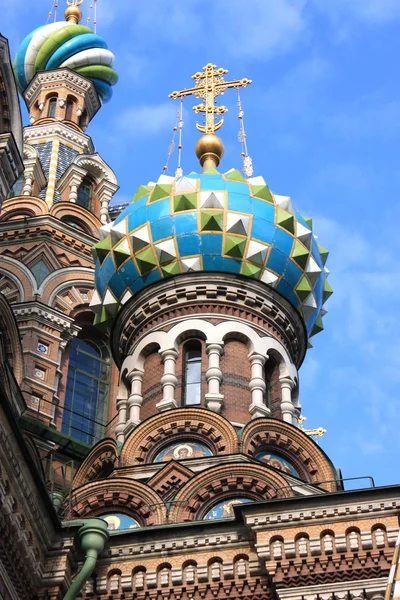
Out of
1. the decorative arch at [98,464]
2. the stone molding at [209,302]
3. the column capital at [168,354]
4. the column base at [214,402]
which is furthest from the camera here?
the stone molding at [209,302]

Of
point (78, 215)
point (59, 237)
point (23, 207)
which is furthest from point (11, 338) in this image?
point (78, 215)

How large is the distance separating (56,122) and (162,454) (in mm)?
9496

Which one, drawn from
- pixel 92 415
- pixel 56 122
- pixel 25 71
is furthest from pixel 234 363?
pixel 25 71

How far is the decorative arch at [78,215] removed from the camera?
20.4 m

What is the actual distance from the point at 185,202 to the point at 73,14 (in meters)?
10.5

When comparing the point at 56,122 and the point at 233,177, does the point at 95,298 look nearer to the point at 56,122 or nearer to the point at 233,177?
the point at 233,177

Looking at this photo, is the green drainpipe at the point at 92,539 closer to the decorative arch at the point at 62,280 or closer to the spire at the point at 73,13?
the decorative arch at the point at 62,280

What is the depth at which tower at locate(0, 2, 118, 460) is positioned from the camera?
1766 centimetres

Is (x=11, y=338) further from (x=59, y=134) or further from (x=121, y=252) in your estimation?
(x=59, y=134)

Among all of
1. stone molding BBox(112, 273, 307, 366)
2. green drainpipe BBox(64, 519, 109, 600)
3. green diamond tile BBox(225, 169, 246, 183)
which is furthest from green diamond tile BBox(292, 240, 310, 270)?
green drainpipe BBox(64, 519, 109, 600)

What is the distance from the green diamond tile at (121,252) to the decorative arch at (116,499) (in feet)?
11.3

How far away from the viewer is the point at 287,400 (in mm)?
15453

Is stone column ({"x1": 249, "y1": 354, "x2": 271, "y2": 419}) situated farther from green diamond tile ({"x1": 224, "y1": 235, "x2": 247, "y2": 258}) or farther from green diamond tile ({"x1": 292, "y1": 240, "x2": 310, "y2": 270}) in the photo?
green diamond tile ({"x1": 292, "y1": 240, "x2": 310, "y2": 270})

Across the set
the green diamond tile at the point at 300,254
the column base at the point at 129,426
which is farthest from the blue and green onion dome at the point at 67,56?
the column base at the point at 129,426
